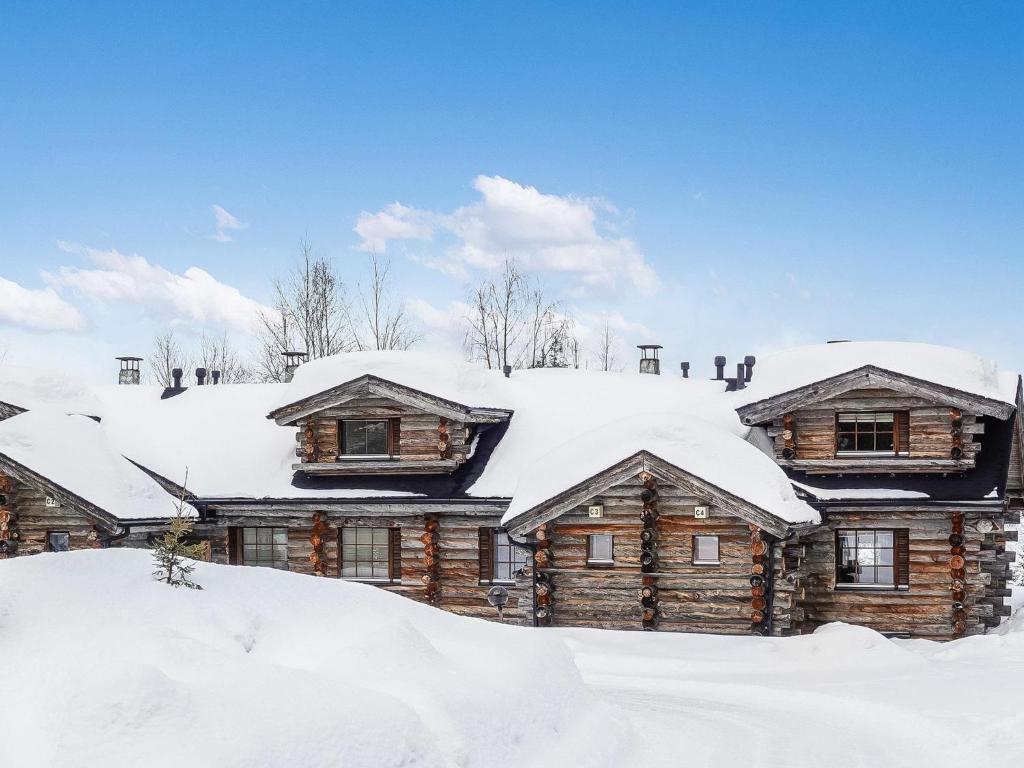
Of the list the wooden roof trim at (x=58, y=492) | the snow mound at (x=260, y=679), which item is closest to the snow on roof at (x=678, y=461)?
the snow mound at (x=260, y=679)

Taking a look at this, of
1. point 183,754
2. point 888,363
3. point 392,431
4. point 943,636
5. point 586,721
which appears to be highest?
point 888,363

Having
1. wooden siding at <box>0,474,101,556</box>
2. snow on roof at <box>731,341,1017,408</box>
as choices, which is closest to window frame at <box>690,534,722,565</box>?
snow on roof at <box>731,341,1017,408</box>

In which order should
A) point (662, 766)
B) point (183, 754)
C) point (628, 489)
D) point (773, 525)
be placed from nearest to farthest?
1. point (183, 754)
2. point (662, 766)
3. point (773, 525)
4. point (628, 489)

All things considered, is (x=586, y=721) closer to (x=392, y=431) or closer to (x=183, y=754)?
(x=183, y=754)

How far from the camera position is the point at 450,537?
70.0 feet

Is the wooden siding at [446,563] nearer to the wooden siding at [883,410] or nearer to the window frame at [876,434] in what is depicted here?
the wooden siding at [883,410]

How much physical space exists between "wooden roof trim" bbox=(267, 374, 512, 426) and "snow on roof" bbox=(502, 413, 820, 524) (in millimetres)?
2432

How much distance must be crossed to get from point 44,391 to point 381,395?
31.0 feet

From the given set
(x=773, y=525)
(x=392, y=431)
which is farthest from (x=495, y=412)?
(x=773, y=525)

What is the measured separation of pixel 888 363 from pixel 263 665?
14812 millimetres

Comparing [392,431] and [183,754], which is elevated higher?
[392,431]

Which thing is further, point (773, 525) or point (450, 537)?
point (450, 537)

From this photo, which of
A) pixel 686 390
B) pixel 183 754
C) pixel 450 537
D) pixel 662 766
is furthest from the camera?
pixel 686 390

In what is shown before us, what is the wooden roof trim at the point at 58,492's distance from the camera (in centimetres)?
2097
